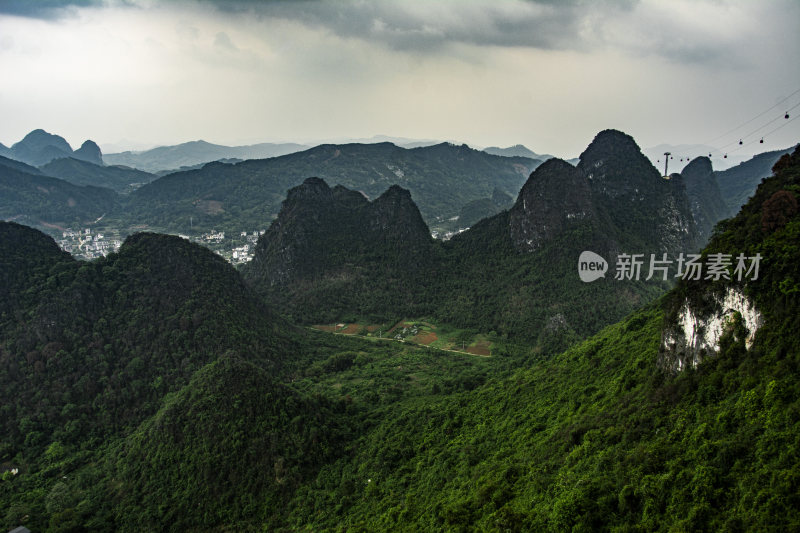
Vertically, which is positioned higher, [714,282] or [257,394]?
[714,282]

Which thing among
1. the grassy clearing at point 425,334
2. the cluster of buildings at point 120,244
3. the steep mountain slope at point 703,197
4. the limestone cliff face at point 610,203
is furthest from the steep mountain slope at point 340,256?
the steep mountain slope at point 703,197

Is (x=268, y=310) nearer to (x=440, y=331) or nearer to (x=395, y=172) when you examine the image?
(x=440, y=331)

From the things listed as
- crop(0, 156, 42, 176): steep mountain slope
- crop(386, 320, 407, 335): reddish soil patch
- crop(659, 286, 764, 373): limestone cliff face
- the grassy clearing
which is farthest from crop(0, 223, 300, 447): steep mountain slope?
crop(0, 156, 42, 176): steep mountain slope

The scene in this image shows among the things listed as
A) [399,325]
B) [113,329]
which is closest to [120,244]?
[113,329]

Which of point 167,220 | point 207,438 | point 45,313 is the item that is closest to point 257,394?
point 207,438

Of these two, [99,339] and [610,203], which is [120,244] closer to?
[99,339]

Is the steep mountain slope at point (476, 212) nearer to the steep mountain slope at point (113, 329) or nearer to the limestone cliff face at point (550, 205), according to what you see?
the limestone cliff face at point (550, 205)
